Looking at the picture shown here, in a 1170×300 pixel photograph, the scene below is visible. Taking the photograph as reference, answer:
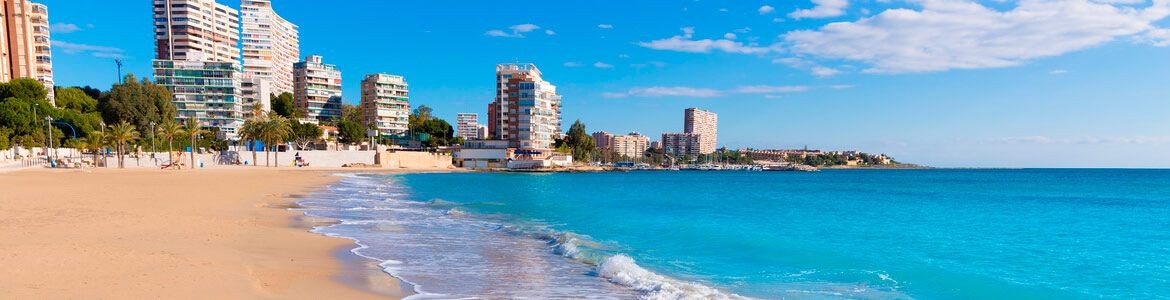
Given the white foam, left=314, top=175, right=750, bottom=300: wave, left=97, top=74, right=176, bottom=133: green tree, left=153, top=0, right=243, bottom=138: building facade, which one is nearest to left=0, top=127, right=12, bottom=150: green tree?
left=97, top=74, right=176, bottom=133: green tree

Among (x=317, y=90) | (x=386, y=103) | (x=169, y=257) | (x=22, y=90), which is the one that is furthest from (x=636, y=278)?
(x=317, y=90)

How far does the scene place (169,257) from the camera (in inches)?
400

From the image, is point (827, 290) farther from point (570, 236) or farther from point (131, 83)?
point (131, 83)

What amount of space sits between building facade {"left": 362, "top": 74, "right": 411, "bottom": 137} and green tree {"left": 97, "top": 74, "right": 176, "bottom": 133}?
47482mm

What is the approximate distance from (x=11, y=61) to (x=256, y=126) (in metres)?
51.5

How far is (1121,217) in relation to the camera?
29.5 metres

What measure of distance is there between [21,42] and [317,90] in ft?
162

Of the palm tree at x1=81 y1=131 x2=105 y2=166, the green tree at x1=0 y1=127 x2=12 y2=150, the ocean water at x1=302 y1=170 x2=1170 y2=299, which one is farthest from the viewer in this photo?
the palm tree at x1=81 y1=131 x2=105 y2=166

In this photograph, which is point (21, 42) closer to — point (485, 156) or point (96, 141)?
point (96, 141)

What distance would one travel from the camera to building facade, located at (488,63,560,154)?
375 ft

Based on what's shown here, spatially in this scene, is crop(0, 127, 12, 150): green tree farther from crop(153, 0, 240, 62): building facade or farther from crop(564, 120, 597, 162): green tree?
crop(564, 120, 597, 162): green tree

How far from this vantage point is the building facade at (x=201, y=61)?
103m

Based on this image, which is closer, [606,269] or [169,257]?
[169,257]

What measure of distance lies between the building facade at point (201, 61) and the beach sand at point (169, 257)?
3579 inches
